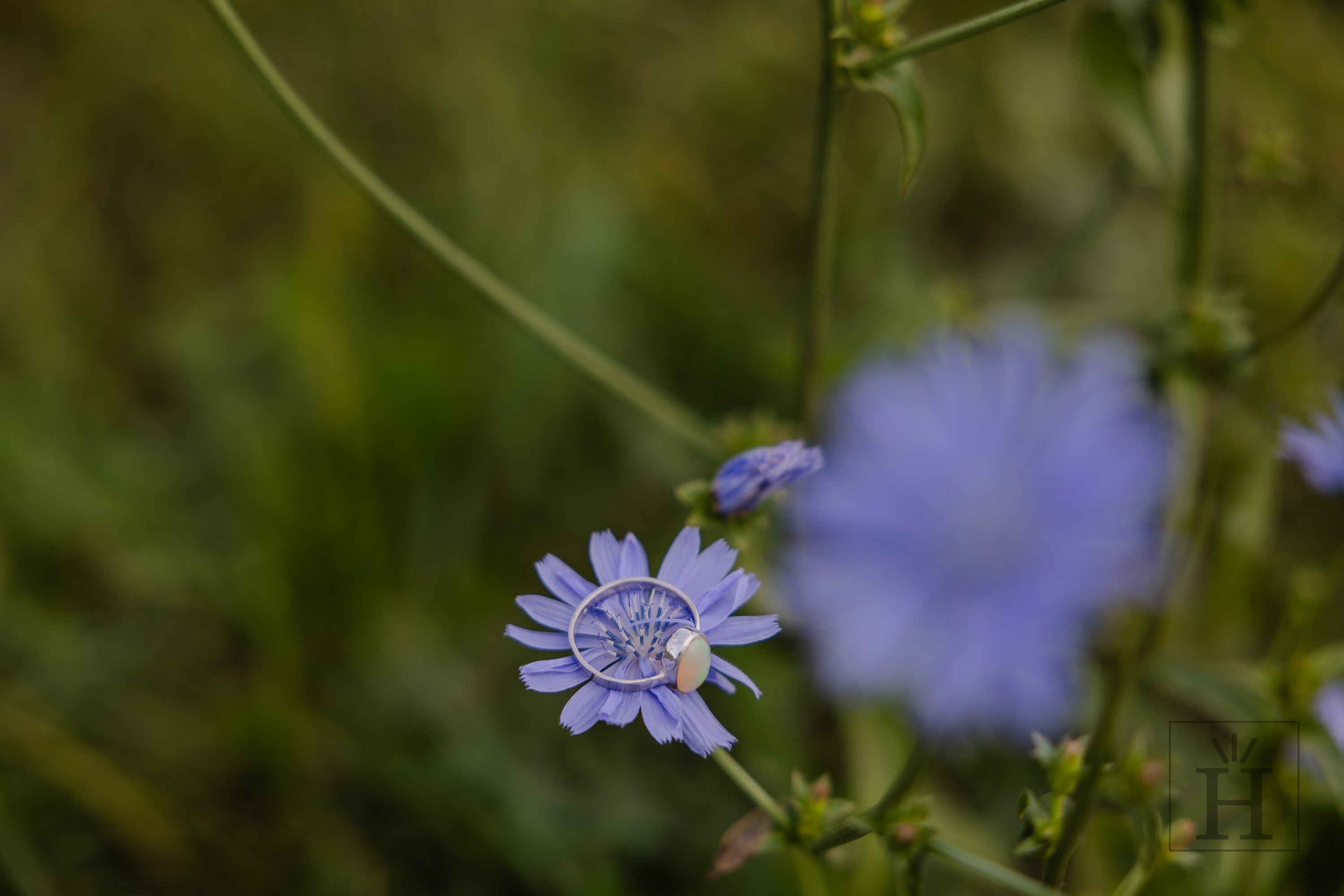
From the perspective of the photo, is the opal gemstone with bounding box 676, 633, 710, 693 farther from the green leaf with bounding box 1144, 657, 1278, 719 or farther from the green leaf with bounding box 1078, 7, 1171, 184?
the green leaf with bounding box 1078, 7, 1171, 184

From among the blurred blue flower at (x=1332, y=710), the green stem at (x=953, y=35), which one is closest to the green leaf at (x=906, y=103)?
the green stem at (x=953, y=35)

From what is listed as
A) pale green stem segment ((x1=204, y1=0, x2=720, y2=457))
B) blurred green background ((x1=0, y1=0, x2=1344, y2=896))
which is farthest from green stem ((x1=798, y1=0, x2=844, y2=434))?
blurred green background ((x1=0, y1=0, x2=1344, y2=896))

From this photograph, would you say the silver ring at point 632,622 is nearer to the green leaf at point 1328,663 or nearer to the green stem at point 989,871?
the green stem at point 989,871

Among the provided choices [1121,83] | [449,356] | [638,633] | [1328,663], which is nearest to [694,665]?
[638,633]

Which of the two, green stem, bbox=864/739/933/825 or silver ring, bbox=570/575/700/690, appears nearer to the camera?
silver ring, bbox=570/575/700/690

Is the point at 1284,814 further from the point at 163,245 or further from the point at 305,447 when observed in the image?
the point at 163,245

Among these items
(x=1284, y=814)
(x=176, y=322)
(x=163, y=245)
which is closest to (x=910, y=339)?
(x=1284, y=814)

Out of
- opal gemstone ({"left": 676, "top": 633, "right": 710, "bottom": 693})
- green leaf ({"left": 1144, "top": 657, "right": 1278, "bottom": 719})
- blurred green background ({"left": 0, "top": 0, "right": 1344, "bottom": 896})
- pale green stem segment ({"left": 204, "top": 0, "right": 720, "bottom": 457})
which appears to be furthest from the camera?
blurred green background ({"left": 0, "top": 0, "right": 1344, "bottom": 896})
